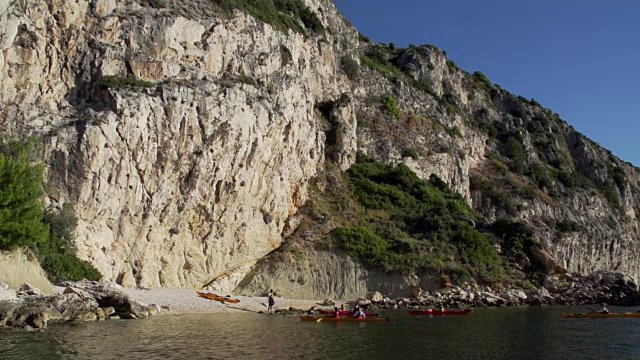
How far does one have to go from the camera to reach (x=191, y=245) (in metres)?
35.3

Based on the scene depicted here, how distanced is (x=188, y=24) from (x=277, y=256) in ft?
62.2

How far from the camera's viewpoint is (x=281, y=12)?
192 feet

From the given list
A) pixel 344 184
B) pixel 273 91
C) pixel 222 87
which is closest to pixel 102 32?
pixel 222 87

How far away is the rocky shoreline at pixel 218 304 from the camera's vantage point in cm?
2145

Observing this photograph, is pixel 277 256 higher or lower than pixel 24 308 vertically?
higher

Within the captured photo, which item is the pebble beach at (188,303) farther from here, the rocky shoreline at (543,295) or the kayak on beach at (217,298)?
the rocky shoreline at (543,295)

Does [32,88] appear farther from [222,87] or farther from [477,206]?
[477,206]

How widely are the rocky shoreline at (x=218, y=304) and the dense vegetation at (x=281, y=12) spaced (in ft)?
85.6

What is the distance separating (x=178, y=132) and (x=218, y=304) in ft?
38.4

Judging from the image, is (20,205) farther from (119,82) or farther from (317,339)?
(317,339)

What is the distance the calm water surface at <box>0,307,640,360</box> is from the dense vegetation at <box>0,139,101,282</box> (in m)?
5.82

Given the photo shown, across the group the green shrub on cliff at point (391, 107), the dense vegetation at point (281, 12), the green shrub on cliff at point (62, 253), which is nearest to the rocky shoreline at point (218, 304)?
the green shrub on cliff at point (62, 253)

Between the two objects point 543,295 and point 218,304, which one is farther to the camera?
point 543,295

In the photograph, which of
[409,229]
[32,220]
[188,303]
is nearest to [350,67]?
[409,229]
